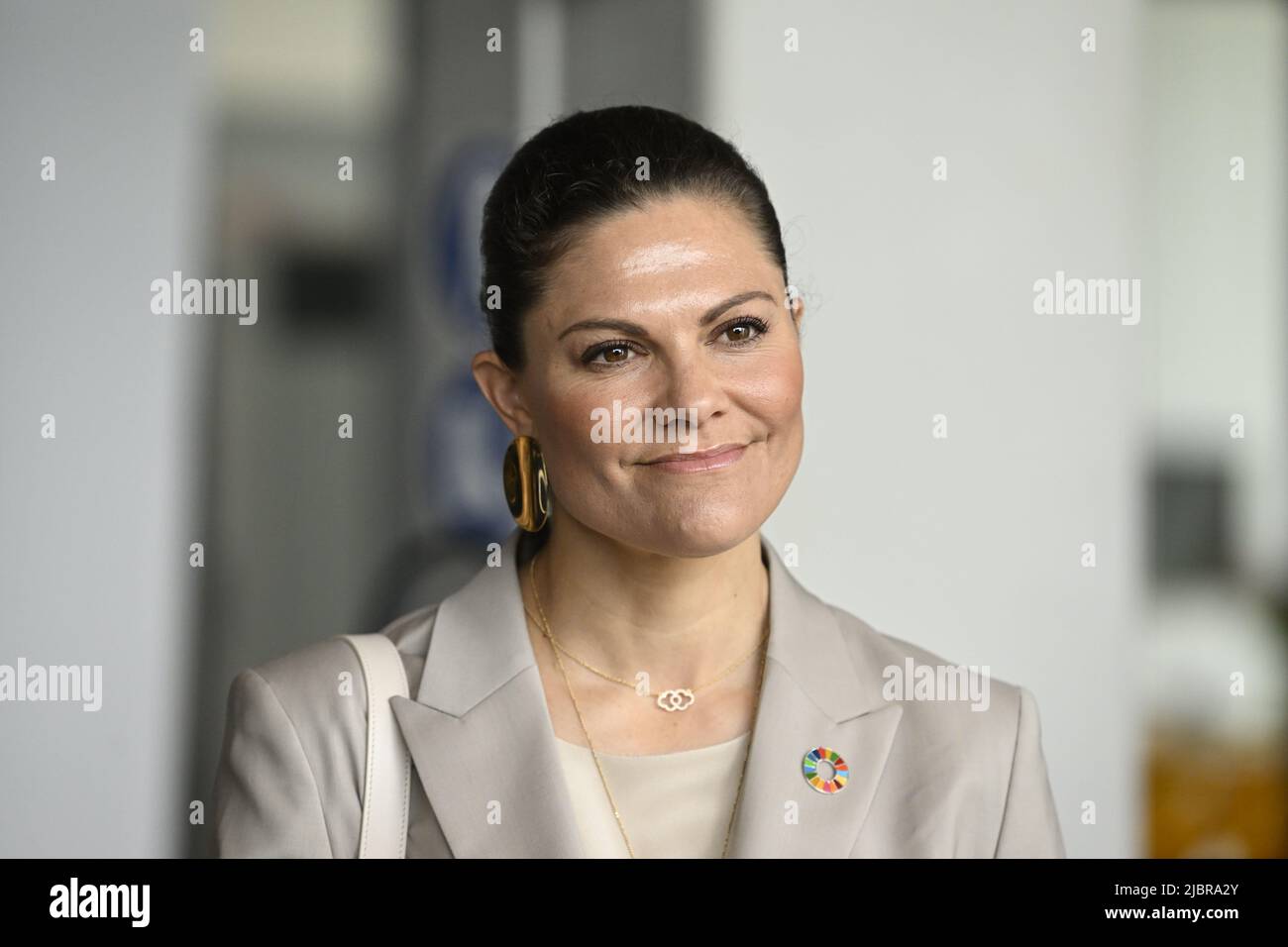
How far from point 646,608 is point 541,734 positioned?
16cm

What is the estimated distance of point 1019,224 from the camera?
255 centimetres

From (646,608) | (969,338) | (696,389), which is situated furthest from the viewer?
(969,338)

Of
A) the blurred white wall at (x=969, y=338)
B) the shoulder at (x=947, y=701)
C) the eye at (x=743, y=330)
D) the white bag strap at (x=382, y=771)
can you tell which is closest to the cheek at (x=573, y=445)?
the eye at (x=743, y=330)

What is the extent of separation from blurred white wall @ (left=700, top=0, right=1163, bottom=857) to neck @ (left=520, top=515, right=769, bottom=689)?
0.95 metres

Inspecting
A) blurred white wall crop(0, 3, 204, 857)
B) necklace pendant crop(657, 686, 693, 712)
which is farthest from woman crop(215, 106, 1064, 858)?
blurred white wall crop(0, 3, 204, 857)

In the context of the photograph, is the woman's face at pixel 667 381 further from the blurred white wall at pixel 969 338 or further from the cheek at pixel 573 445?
the blurred white wall at pixel 969 338

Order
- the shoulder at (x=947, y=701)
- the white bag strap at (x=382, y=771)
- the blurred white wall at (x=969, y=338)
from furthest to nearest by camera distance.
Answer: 1. the blurred white wall at (x=969, y=338)
2. the shoulder at (x=947, y=701)
3. the white bag strap at (x=382, y=771)

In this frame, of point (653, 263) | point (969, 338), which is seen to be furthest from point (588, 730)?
point (969, 338)

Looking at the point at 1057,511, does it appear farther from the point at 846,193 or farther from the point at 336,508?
the point at 336,508

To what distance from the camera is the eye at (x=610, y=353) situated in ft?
4.52

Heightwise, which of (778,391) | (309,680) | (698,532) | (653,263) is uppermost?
(653,263)

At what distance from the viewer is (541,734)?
1401mm

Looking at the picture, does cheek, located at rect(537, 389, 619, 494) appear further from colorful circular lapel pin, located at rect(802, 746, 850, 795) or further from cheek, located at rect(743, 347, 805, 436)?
colorful circular lapel pin, located at rect(802, 746, 850, 795)

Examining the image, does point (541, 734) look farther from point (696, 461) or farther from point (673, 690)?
point (696, 461)
